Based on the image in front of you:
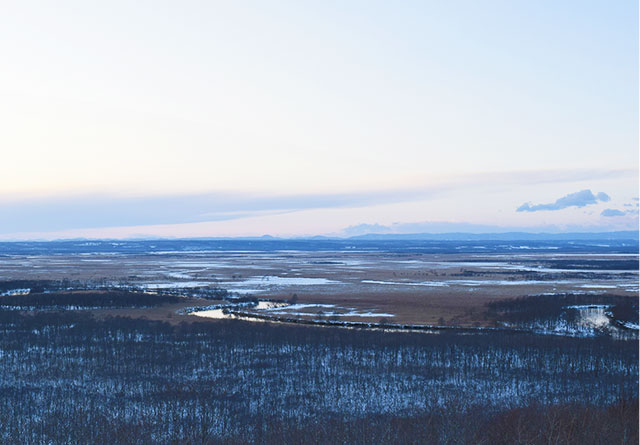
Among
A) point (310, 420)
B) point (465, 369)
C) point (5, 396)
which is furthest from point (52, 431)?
point (465, 369)

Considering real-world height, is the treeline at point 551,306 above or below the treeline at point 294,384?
below

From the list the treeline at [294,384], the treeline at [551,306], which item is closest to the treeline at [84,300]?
the treeline at [294,384]

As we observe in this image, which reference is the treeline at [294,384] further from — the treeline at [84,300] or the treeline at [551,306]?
the treeline at [84,300]

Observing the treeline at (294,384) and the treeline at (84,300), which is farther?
the treeline at (84,300)

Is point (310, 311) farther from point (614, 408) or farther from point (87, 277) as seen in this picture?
point (87, 277)

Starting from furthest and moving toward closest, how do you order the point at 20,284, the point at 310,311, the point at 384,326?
the point at 20,284 < the point at 310,311 < the point at 384,326

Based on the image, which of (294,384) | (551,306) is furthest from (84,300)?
(551,306)

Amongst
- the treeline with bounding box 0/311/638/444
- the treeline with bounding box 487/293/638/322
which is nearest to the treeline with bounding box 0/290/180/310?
the treeline with bounding box 0/311/638/444

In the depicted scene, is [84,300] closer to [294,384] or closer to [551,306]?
[294,384]

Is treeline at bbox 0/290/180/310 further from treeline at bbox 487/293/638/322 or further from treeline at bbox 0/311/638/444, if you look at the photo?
treeline at bbox 487/293/638/322
